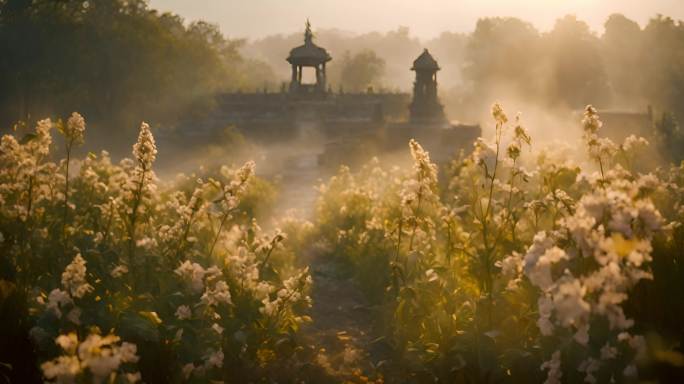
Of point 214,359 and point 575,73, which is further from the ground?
point 575,73

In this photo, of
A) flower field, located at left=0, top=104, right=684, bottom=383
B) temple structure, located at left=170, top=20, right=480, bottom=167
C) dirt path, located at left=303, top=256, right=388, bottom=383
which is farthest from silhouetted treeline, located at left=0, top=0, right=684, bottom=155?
dirt path, located at left=303, top=256, right=388, bottom=383

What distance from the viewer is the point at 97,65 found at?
2930 centimetres

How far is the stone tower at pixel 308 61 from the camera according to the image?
120 feet

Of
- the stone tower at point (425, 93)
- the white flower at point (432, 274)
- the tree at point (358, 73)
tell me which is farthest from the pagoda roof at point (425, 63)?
the tree at point (358, 73)

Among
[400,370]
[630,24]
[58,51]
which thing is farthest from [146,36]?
[630,24]

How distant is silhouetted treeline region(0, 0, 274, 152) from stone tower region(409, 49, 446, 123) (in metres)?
12.0

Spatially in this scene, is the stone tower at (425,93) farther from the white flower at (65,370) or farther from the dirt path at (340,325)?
the white flower at (65,370)

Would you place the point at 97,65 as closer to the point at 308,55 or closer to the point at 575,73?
the point at 308,55

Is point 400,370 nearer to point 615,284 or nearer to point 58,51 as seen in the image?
point 615,284

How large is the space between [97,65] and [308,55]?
11941 mm

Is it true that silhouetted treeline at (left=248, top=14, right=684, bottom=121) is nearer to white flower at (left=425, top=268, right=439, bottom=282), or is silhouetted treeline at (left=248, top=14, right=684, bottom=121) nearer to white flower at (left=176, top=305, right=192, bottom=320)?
white flower at (left=425, top=268, right=439, bottom=282)

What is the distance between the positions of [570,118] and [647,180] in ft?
122

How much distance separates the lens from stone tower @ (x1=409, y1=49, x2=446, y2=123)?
96.2 ft

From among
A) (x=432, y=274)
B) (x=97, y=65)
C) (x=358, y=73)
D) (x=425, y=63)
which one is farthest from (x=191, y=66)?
(x=358, y=73)
